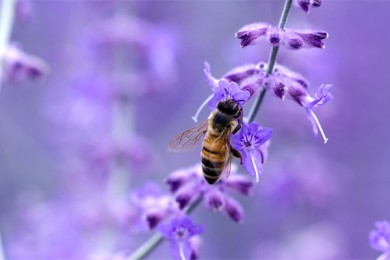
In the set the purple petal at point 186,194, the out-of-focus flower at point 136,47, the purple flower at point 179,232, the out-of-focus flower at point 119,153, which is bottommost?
the purple flower at point 179,232

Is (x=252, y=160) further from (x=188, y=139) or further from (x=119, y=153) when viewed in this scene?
(x=119, y=153)

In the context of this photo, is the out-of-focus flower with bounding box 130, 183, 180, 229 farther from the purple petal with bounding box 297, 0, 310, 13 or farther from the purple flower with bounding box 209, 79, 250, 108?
the purple petal with bounding box 297, 0, 310, 13

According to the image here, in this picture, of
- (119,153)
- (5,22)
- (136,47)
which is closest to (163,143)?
(136,47)

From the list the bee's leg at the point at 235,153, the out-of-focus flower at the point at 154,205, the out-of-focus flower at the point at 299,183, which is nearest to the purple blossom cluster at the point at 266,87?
the bee's leg at the point at 235,153

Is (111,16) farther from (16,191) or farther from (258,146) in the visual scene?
(258,146)

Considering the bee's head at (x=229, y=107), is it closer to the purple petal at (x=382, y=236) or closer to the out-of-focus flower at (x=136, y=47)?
the purple petal at (x=382, y=236)
